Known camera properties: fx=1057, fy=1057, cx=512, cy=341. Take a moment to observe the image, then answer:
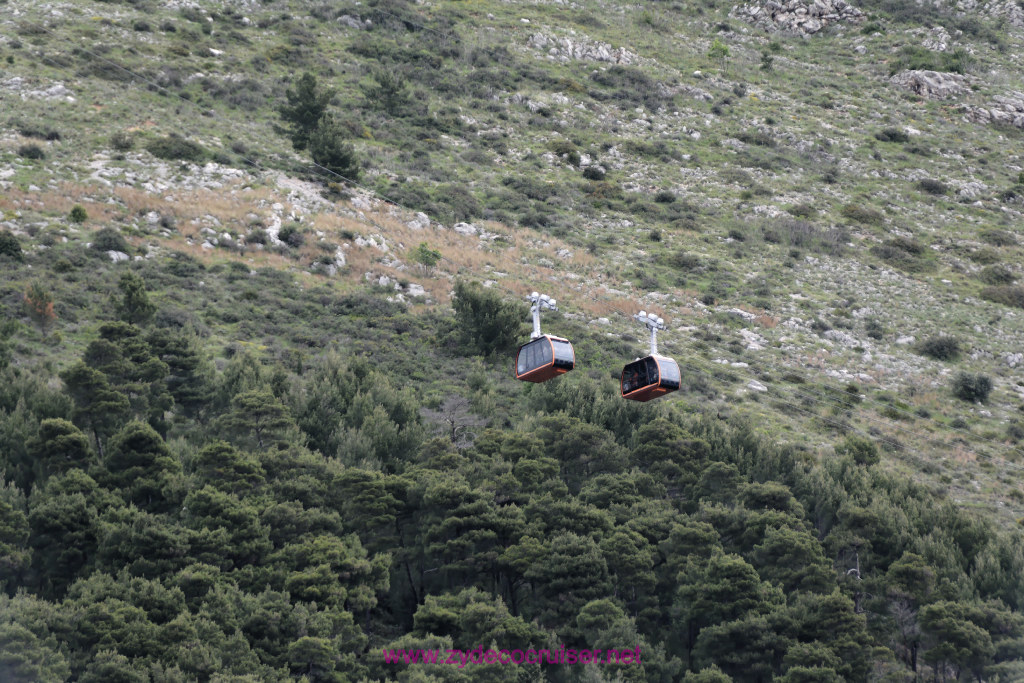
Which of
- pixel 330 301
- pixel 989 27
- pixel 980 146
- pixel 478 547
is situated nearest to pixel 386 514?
pixel 478 547

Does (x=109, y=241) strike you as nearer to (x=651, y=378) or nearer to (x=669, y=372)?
(x=651, y=378)

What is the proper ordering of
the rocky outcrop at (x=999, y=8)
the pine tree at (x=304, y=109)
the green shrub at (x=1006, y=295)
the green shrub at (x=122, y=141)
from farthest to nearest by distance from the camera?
the rocky outcrop at (x=999, y=8) < the pine tree at (x=304, y=109) < the green shrub at (x=1006, y=295) < the green shrub at (x=122, y=141)

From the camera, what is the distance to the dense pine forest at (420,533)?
2867cm

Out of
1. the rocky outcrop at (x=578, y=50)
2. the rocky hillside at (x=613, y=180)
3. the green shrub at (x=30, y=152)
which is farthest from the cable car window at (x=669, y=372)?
the rocky outcrop at (x=578, y=50)

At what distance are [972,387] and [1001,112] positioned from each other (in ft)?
159

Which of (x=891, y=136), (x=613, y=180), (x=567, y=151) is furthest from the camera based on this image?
(x=891, y=136)

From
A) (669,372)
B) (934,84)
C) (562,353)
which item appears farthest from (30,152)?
(934,84)

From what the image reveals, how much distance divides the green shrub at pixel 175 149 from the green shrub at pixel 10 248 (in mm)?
12882

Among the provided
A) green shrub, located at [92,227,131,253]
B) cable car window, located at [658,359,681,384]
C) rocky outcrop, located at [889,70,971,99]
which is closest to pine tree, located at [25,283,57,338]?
green shrub, located at [92,227,131,253]

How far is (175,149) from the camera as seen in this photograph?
196 ft

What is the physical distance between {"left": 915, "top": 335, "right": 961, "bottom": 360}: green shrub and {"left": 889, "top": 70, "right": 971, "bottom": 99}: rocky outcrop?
44.7 metres

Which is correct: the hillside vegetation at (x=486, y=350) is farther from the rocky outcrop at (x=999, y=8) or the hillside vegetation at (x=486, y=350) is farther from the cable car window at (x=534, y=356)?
the rocky outcrop at (x=999, y=8)

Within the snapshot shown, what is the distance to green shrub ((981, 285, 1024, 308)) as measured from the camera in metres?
62.3

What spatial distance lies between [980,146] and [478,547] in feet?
221
